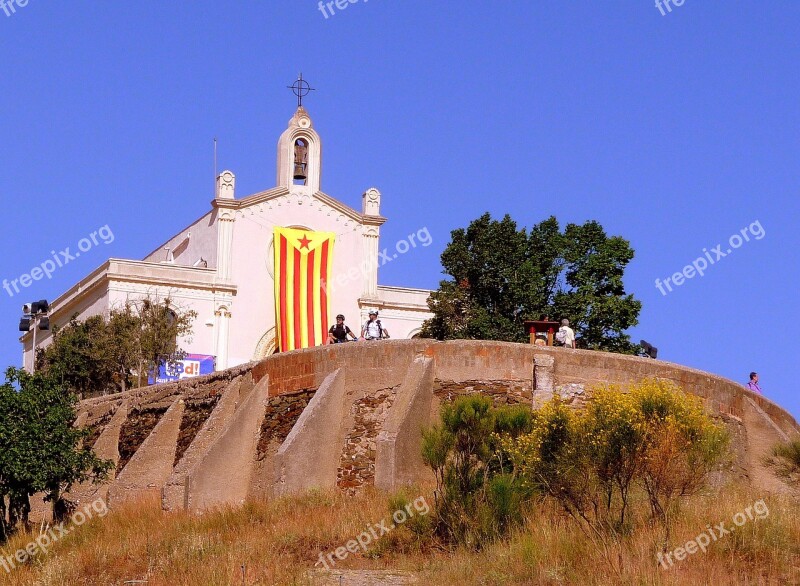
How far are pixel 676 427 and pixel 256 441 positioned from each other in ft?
33.1

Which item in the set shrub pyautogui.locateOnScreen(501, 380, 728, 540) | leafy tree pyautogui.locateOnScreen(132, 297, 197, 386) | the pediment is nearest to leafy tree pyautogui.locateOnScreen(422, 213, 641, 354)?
leafy tree pyautogui.locateOnScreen(132, 297, 197, 386)

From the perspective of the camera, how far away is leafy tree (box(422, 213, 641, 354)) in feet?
144

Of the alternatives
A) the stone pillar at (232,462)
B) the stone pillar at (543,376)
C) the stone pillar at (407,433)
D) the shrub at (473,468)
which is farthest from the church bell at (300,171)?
the shrub at (473,468)

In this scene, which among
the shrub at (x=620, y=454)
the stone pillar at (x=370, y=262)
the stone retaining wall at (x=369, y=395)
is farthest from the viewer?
the stone pillar at (x=370, y=262)

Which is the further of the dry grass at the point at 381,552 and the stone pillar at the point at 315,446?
the stone pillar at the point at 315,446

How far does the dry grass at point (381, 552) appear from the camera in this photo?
19312mm

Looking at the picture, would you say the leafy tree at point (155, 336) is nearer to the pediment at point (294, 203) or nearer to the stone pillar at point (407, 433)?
the pediment at point (294, 203)

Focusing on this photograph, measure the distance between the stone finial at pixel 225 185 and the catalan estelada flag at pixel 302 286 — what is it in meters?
2.37

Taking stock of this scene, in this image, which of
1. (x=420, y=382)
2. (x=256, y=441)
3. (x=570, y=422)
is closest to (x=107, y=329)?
(x=256, y=441)

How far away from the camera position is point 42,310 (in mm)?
56938

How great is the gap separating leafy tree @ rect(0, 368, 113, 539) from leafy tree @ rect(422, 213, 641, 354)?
56.2 ft

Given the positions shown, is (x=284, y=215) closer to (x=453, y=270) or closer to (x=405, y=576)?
(x=453, y=270)

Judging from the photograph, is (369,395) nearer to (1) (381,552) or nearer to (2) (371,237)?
(1) (381,552)

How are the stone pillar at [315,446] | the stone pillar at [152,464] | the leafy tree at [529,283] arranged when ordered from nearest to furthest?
the stone pillar at [315,446] → the stone pillar at [152,464] → the leafy tree at [529,283]
